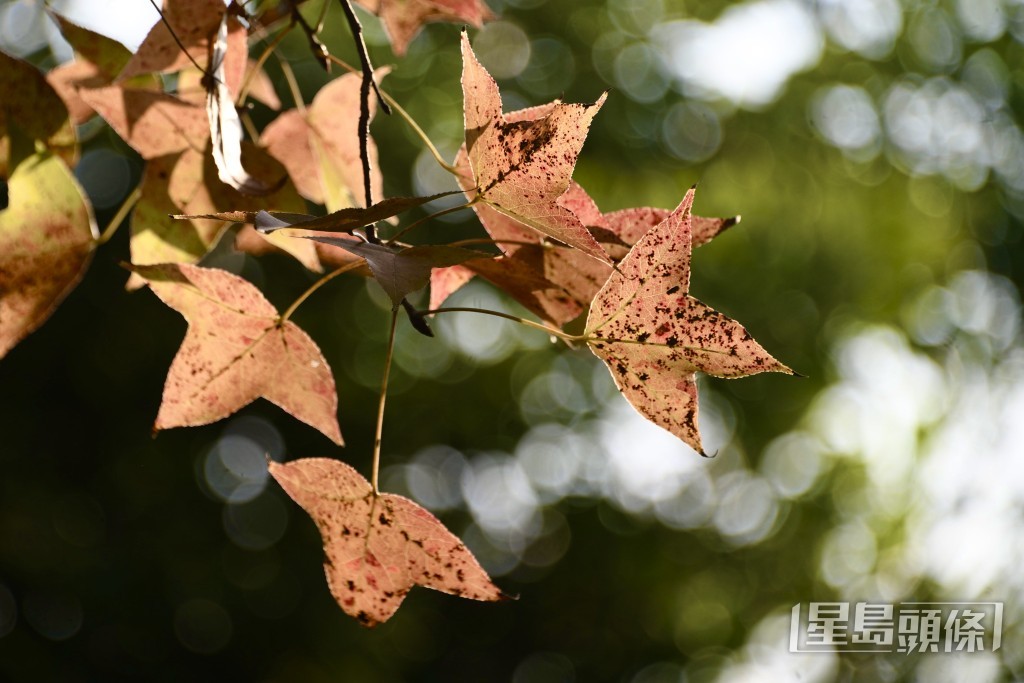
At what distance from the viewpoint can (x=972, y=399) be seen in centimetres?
408

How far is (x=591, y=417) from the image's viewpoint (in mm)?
4680

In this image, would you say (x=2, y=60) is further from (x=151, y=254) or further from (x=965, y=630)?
(x=965, y=630)

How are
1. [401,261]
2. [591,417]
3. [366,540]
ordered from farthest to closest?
[591,417] → [366,540] → [401,261]

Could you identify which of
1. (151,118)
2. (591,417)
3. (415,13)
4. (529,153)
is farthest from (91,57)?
(591,417)

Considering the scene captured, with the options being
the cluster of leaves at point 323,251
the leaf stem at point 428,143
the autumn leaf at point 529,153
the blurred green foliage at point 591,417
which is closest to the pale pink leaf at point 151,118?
the cluster of leaves at point 323,251

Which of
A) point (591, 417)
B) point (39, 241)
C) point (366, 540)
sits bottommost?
point (591, 417)

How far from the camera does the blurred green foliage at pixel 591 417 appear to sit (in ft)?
13.5

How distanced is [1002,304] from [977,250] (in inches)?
12.2

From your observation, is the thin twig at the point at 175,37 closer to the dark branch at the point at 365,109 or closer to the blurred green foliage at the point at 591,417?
the dark branch at the point at 365,109

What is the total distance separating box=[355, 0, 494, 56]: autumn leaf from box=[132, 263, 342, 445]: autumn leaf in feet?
0.65

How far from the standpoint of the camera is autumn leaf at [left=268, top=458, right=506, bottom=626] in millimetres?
372

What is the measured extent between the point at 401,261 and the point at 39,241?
25 centimetres

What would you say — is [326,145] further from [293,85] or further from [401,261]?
[401,261]

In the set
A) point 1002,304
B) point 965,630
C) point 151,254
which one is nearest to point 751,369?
point 151,254
